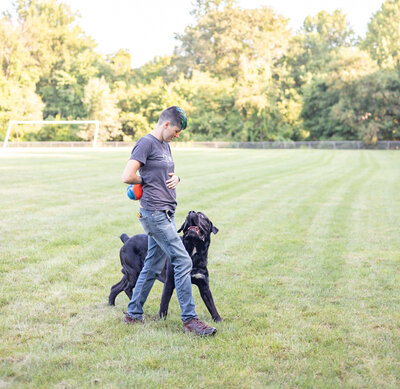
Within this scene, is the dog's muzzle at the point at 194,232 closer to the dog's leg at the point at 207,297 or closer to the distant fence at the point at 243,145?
the dog's leg at the point at 207,297

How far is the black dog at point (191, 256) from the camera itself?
4.38m

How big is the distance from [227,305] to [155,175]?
175cm

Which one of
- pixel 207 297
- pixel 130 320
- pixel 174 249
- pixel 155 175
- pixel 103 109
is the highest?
pixel 103 109

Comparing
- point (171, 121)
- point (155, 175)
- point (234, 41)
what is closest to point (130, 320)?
point (155, 175)

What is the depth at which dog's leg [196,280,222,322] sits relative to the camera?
14.6 ft

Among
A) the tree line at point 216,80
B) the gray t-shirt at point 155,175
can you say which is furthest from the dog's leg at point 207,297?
the tree line at point 216,80

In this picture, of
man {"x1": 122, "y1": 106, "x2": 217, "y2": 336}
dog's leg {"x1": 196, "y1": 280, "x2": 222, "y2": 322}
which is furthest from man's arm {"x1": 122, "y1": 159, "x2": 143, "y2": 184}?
dog's leg {"x1": 196, "y1": 280, "x2": 222, "y2": 322}

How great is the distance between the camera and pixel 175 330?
4340 millimetres

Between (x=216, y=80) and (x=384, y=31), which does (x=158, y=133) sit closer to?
(x=216, y=80)

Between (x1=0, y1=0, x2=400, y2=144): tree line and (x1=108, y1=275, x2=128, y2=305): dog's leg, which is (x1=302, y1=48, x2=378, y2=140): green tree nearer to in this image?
(x1=0, y1=0, x2=400, y2=144): tree line

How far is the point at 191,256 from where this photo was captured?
449 cm

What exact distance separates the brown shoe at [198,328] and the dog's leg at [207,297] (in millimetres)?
266

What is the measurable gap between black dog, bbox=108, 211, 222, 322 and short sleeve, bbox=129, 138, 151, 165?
0.65 m

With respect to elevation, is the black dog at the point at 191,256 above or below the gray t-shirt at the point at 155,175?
below
